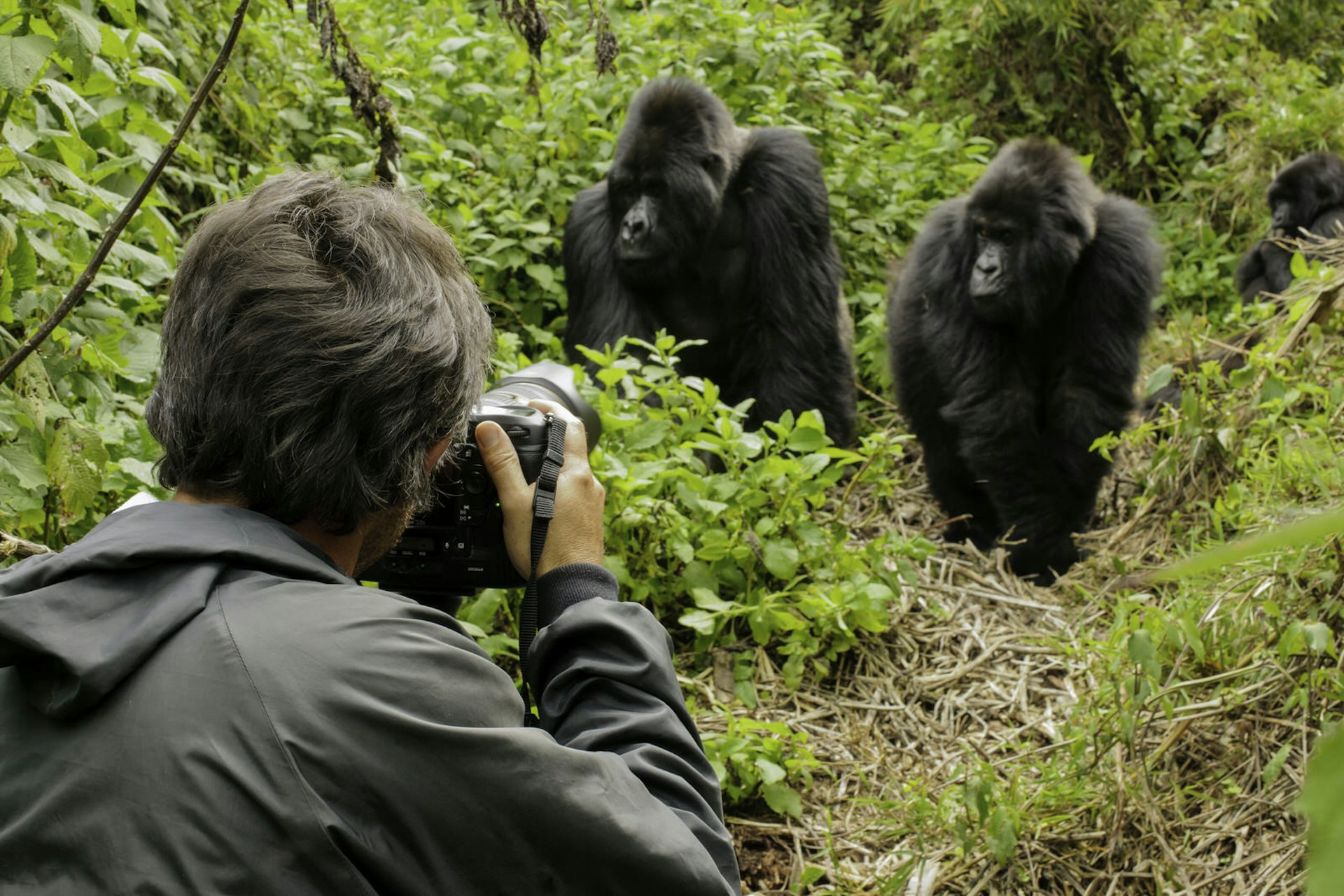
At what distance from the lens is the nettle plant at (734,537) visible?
2.90 m

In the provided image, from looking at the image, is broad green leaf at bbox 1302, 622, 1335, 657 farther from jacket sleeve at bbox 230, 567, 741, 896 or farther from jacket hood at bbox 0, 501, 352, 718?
jacket hood at bbox 0, 501, 352, 718

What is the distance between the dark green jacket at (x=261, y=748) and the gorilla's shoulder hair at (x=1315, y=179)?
547 centimetres

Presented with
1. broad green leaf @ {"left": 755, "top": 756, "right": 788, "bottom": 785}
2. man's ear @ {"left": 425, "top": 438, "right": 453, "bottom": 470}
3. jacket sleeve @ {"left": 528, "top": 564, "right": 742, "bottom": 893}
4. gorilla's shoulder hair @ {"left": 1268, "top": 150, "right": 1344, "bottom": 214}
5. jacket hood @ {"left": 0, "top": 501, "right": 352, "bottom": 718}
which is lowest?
broad green leaf @ {"left": 755, "top": 756, "right": 788, "bottom": 785}

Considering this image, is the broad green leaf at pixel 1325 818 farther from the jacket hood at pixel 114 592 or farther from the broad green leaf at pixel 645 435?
the broad green leaf at pixel 645 435

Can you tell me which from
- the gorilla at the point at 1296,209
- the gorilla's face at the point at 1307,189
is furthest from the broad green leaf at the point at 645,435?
the gorilla's face at the point at 1307,189

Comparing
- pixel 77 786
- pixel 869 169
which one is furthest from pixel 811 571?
pixel 869 169

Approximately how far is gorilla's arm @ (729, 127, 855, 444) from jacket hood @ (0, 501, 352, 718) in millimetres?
3224

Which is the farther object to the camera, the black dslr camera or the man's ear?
the black dslr camera

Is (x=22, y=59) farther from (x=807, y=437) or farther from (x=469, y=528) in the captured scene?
(x=807, y=437)

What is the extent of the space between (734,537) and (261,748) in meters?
1.96

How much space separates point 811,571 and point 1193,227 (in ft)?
14.2

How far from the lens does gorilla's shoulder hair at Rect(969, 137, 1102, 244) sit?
4.05 meters

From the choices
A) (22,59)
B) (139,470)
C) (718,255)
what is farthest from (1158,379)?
(22,59)

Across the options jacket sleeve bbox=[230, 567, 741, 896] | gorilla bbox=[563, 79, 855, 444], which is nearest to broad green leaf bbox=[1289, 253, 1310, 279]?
gorilla bbox=[563, 79, 855, 444]
